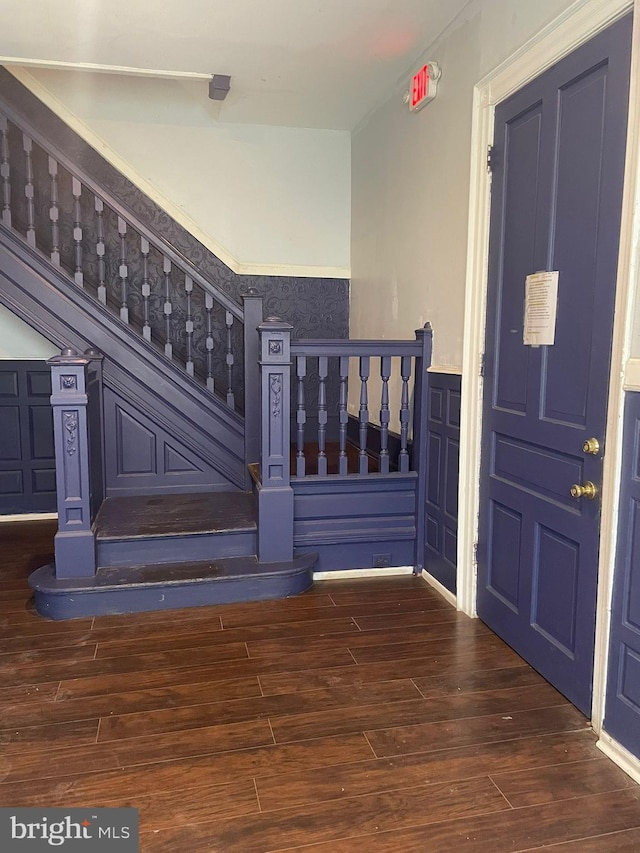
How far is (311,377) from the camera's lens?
5.35 meters

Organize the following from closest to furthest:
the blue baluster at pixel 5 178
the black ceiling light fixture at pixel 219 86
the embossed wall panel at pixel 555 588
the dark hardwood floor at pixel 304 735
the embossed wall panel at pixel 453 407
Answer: the dark hardwood floor at pixel 304 735
the embossed wall panel at pixel 555 588
the embossed wall panel at pixel 453 407
the blue baluster at pixel 5 178
the black ceiling light fixture at pixel 219 86

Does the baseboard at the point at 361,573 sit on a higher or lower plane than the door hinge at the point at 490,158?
lower

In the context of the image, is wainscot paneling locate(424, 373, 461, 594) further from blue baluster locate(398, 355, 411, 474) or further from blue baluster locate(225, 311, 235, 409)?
blue baluster locate(225, 311, 235, 409)

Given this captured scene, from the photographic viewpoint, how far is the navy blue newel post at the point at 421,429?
3588 millimetres

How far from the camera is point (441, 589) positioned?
345cm

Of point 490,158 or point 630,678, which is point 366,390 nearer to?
point 490,158

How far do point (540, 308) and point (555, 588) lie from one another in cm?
116

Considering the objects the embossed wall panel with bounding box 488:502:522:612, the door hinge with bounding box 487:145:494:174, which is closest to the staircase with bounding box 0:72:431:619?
the embossed wall panel with bounding box 488:502:522:612

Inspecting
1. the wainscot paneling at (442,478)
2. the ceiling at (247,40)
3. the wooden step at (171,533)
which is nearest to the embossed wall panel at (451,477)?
the wainscot paneling at (442,478)

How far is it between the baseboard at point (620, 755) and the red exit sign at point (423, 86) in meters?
3.24

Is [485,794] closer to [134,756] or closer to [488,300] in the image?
[134,756]

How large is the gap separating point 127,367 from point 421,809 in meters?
3.19

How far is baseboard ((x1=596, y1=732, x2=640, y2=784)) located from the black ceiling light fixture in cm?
412

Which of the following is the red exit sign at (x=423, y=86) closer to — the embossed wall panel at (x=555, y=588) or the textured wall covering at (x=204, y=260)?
the textured wall covering at (x=204, y=260)
